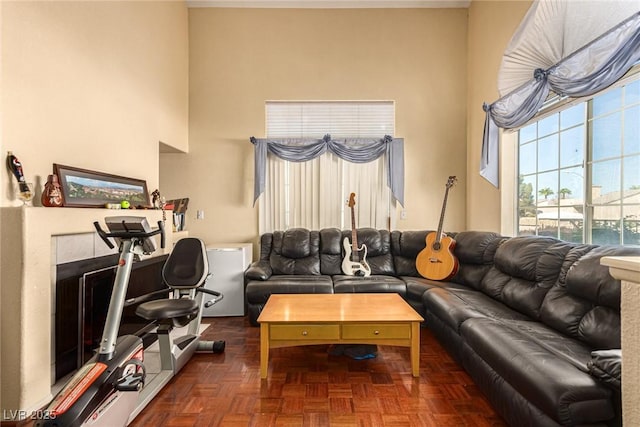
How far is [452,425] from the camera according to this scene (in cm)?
178

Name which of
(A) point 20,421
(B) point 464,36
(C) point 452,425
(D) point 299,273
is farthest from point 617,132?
(A) point 20,421

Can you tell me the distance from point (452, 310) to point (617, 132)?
1.70 metres

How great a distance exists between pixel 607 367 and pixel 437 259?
227 cm

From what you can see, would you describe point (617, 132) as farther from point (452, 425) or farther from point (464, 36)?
point (464, 36)

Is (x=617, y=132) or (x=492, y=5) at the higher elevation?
(x=492, y=5)

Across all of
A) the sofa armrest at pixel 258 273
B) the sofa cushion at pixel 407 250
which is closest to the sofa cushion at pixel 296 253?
the sofa armrest at pixel 258 273

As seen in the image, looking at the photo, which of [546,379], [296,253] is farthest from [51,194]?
[546,379]

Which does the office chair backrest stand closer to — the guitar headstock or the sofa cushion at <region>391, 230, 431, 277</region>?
the guitar headstock

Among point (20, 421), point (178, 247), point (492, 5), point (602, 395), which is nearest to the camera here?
point (602, 395)

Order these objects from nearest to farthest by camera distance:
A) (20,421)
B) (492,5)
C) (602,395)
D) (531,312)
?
(602,395) → (20,421) → (531,312) → (492,5)

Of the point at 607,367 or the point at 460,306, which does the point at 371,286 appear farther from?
the point at 607,367

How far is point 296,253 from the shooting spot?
3.94 meters

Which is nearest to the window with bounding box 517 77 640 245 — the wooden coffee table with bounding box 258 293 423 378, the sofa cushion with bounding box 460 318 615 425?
the sofa cushion with bounding box 460 318 615 425

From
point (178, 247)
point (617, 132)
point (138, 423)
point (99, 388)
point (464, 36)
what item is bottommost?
point (138, 423)
